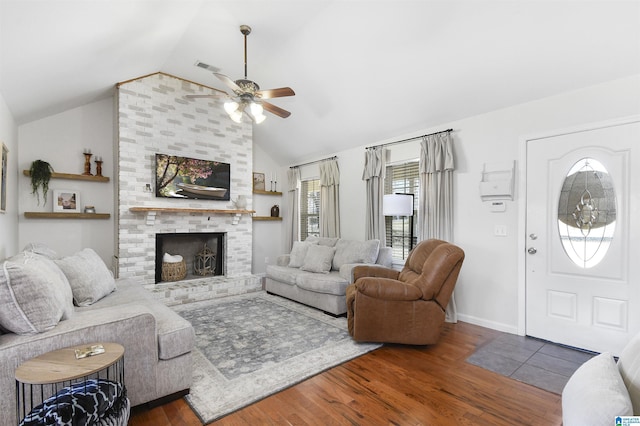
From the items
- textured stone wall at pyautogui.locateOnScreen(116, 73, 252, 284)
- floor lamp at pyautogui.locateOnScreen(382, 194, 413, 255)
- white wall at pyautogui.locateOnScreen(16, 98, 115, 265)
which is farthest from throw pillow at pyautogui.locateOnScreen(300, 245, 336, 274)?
white wall at pyautogui.locateOnScreen(16, 98, 115, 265)

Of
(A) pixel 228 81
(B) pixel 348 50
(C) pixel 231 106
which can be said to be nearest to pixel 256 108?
(C) pixel 231 106

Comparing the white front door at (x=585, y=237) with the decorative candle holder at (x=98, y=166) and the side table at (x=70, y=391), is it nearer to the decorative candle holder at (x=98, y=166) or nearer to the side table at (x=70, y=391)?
the side table at (x=70, y=391)

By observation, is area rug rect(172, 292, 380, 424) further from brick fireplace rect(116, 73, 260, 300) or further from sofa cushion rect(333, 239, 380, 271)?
brick fireplace rect(116, 73, 260, 300)

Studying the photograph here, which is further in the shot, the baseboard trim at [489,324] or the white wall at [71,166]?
the white wall at [71,166]

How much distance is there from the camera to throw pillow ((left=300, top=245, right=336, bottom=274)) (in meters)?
4.45

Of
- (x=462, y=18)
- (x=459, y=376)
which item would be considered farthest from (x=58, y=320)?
(x=462, y=18)

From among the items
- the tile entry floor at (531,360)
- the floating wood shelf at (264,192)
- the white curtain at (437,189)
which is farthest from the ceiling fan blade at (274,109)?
the tile entry floor at (531,360)

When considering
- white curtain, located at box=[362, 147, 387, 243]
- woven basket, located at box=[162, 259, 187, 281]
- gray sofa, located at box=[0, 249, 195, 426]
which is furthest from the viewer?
woven basket, located at box=[162, 259, 187, 281]

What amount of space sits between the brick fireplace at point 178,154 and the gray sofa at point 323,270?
0.82 metres

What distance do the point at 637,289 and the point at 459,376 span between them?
1.77 meters

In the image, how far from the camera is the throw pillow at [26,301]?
5.32ft

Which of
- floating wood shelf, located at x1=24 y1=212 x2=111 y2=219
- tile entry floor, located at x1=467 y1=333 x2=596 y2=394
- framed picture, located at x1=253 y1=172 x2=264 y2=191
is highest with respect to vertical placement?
framed picture, located at x1=253 y1=172 x2=264 y2=191

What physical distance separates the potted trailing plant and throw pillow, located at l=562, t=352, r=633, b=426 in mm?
5516

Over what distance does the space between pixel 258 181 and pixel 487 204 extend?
4.34m
